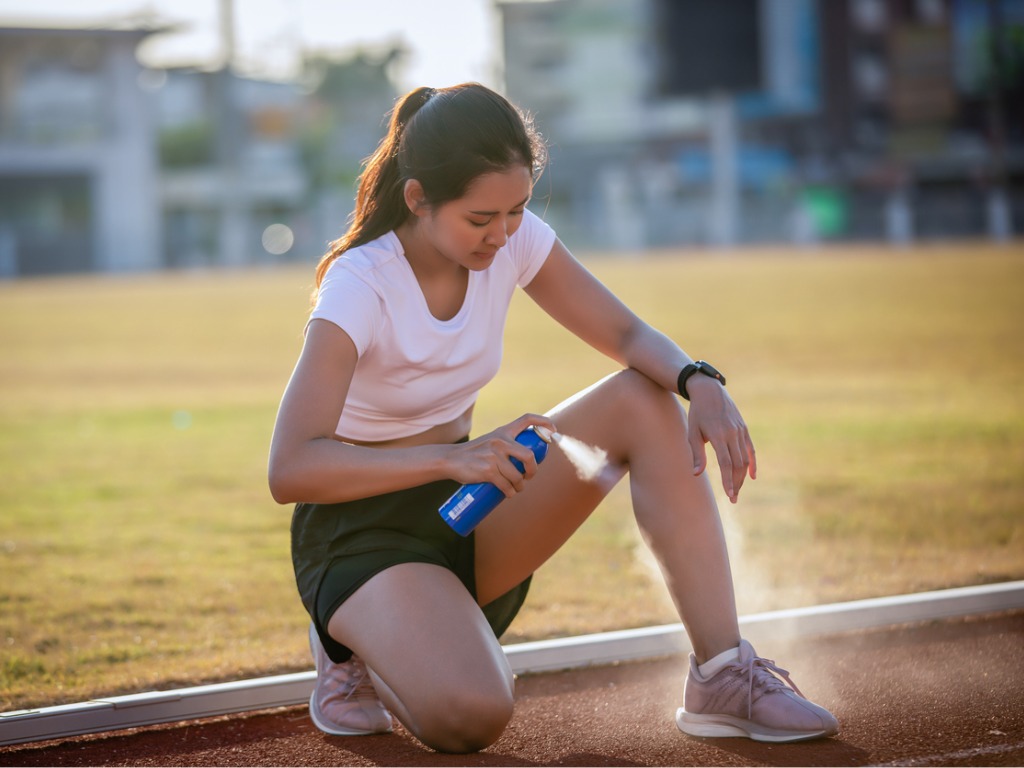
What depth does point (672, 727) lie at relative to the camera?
9.33 ft

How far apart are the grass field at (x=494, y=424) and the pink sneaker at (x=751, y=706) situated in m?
1.13

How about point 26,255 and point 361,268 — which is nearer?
point 361,268

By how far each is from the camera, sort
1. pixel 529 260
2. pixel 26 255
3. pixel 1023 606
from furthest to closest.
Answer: pixel 26 255
pixel 1023 606
pixel 529 260

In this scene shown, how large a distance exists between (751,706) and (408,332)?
1.03 meters

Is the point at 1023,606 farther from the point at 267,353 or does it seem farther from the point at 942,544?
the point at 267,353

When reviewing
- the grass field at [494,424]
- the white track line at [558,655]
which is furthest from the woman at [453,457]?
the grass field at [494,424]

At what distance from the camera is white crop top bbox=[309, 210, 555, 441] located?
8.91 ft

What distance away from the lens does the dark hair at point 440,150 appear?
2607 mm

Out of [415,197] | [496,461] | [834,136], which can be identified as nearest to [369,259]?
[415,197]

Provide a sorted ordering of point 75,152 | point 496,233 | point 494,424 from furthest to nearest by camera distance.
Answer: point 75,152 → point 494,424 → point 496,233

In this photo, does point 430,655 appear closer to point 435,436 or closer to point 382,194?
point 435,436

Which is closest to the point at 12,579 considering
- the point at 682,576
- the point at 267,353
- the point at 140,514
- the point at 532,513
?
the point at 140,514

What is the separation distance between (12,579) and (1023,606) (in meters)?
3.39

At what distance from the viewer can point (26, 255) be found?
46812mm
